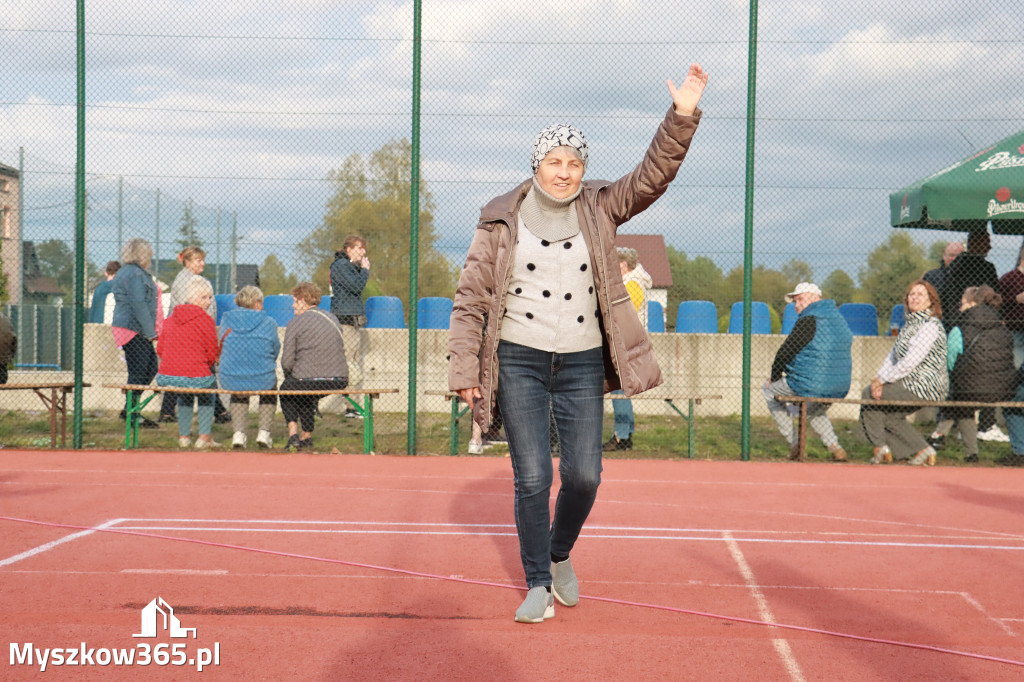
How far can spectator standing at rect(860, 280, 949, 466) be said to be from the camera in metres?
9.30

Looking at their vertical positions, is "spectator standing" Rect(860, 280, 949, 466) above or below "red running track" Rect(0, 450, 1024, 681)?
above

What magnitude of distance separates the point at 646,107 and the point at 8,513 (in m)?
5.98

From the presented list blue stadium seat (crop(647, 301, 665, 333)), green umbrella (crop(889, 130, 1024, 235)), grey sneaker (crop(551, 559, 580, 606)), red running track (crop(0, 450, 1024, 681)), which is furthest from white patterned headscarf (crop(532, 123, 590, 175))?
blue stadium seat (crop(647, 301, 665, 333))

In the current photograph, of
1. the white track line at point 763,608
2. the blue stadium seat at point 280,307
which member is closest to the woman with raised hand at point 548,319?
the white track line at point 763,608

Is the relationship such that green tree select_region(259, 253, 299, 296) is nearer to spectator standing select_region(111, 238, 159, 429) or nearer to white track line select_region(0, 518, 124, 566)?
spectator standing select_region(111, 238, 159, 429)

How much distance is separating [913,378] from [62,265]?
8.19m

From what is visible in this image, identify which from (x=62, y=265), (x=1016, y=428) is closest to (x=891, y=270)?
(x=1016, y=428)

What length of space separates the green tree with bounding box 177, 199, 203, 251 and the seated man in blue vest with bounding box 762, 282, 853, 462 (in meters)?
5.84

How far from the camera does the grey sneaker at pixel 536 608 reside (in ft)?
A: 13.8

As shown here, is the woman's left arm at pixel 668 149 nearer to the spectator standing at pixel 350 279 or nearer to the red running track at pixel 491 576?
the red running track at pixel 491 576

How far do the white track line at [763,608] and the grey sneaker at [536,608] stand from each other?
87 cm

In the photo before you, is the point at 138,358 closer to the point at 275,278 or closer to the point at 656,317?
the point at 275,278

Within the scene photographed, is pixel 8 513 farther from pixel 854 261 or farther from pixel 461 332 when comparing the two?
pixel 854 261

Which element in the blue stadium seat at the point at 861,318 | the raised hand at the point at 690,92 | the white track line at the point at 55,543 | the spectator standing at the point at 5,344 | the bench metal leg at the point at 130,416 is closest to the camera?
the raised hand at the point at 690,92
